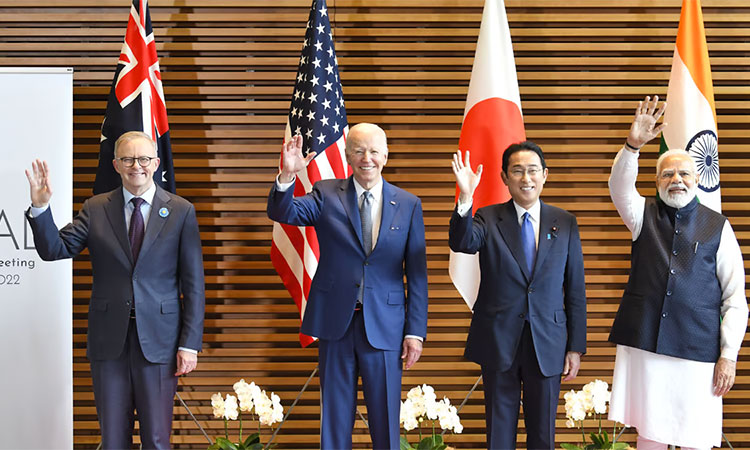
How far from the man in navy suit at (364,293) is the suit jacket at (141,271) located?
417 millimetres

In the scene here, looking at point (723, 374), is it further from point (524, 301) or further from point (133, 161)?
point (133, 161)

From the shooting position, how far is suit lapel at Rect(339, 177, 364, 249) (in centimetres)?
260

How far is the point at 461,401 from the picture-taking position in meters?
4.00

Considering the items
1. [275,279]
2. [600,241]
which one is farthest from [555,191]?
[275,279]

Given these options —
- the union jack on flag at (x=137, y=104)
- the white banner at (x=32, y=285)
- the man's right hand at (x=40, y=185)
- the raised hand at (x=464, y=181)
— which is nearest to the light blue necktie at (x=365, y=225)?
the raised hand at (x=464, y=181)

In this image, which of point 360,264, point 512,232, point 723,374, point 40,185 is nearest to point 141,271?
point 40,185

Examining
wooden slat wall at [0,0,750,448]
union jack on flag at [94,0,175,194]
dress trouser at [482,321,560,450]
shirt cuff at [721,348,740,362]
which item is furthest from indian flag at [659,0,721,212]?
union jack on flag at [94,0,175,194]

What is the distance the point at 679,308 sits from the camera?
269 cm

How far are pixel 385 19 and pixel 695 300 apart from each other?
2.29 m

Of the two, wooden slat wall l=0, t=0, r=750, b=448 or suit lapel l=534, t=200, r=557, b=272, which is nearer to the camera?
suit lapel l=534, t=200, r=557, b=272

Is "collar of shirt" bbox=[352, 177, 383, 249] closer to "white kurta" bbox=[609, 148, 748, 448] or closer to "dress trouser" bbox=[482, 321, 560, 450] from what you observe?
"dress trouser" bbox=[482, 321, 560, 450]

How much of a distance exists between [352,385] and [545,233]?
933mm

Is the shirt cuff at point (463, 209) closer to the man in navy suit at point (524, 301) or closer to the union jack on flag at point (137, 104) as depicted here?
the man in navy suit at point (524, 301)

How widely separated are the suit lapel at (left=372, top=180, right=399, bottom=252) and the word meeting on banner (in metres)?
1.75
